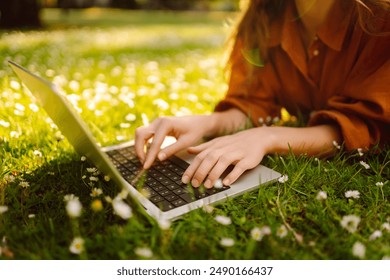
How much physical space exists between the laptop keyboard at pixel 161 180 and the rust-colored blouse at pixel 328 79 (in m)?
0.79

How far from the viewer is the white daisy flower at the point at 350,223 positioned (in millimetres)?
1382

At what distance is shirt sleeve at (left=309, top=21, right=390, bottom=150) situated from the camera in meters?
1.87

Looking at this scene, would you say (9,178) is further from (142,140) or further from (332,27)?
(332,27)

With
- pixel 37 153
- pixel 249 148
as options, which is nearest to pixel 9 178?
pixel 37 153

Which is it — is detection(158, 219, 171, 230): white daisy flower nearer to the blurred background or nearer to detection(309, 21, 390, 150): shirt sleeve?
detection(309, 21, 390, 150): shirt sleeve

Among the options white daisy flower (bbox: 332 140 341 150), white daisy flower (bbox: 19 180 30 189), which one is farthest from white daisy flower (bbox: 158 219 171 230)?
white daisy flower (bbox: 332 140 341 150)

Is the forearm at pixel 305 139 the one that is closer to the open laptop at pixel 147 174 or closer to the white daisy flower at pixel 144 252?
the open laptop at pixel 147 174

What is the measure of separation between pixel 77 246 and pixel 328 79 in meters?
1.65

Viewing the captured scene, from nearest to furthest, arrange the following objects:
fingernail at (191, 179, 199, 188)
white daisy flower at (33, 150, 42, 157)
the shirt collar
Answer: fingernail at (191, 179, 199, 188)
white daisy flower at (33, 150, 42, 157)
the shirt collar

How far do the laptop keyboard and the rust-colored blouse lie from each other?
0.79 meters

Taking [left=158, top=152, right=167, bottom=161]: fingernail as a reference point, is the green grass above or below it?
below

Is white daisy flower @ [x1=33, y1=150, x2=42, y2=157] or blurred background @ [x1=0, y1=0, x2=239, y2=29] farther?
blurred background @ [x1=0, y1=0, x2=239, y2=29]

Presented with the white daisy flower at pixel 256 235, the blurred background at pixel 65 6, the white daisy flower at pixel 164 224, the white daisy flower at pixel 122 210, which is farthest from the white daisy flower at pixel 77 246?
the blurred background at pixel 65 6
